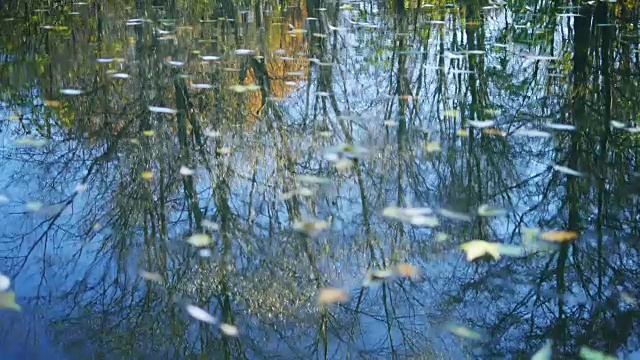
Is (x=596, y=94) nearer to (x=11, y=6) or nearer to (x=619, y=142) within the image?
(x=619, y=142)

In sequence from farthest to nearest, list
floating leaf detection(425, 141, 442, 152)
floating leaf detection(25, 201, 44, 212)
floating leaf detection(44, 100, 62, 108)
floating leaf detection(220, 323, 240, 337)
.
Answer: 1. floating leaf detection(44, 100, 62, 108)
2. floating leaf detection(425, 141, 442, 152)
3. floating leaf detection(25, 201, 44, 212)
4. floating leaf detection(220, 323, 240, 337)

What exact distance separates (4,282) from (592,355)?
1972 mm

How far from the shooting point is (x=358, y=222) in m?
2.67

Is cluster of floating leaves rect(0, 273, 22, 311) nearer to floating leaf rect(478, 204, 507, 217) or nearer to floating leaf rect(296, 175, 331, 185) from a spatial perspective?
floating leaf rect(296, 175, 331, 185)

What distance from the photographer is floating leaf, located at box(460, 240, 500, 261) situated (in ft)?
7.68

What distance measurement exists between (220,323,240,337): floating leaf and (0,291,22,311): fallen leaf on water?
0.69 meters

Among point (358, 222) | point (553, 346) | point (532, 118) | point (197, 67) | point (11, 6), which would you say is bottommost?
point (553, 346)

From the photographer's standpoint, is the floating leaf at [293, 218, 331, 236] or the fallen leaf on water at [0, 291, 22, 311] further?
the floating leaf at [293, 218, 331, 236]

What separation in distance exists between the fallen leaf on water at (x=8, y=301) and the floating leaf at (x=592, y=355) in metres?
1.78

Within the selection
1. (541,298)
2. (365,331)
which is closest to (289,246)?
(365,331)

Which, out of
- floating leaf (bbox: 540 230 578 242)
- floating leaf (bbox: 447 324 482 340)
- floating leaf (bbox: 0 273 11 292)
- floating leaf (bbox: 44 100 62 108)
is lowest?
floating leaf (bbox: 447 324 482 340)

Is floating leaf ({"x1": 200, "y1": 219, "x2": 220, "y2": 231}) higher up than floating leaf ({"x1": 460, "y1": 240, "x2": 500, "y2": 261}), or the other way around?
floating leaf ({"x1": 200, "y1": 219, "x2": 220, "y2": 231})

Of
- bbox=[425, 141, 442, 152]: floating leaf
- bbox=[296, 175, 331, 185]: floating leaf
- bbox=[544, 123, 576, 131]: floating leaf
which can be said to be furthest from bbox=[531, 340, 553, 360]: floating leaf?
bbox=[544, 123, 576, 131]: floating leaf

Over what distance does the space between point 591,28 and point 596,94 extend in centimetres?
261
